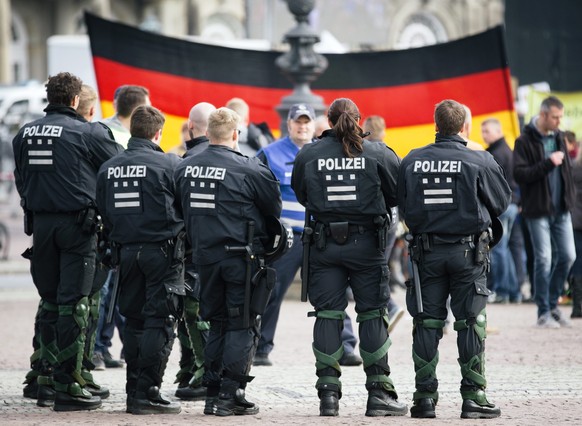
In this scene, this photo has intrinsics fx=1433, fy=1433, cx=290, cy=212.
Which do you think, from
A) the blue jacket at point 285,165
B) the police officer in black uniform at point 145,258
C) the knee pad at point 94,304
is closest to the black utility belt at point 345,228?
the police officer in black uniform at point 145,258

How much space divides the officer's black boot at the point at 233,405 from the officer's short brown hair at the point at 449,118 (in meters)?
2.06

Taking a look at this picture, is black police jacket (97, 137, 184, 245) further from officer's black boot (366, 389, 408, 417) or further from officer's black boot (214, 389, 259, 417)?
officer's black boot (366, 389, 408, 417)

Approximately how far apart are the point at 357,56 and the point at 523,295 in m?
3.58

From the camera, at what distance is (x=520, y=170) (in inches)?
540

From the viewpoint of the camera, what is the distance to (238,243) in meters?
8.88

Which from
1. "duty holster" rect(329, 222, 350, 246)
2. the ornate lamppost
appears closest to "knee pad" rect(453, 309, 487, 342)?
"duty holster" rect(329, 222, 350, 246)

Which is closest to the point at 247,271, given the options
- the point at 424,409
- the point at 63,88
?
the point at 424,409

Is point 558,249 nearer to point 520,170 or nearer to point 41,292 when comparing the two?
point 520,170

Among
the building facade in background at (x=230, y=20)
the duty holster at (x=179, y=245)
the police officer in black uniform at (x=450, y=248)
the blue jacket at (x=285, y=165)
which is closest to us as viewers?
the police officer in black uniform at (x=450, y=248)

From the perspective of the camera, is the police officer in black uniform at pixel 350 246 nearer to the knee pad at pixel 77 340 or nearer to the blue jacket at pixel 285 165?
the knee pad at pixel 77 340

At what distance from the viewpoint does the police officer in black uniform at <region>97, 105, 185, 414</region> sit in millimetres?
8883

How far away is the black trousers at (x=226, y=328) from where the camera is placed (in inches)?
346

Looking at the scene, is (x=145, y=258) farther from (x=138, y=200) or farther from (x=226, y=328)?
(x=226, y=328)

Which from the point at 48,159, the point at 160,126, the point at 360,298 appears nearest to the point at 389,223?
the point at 360,298
